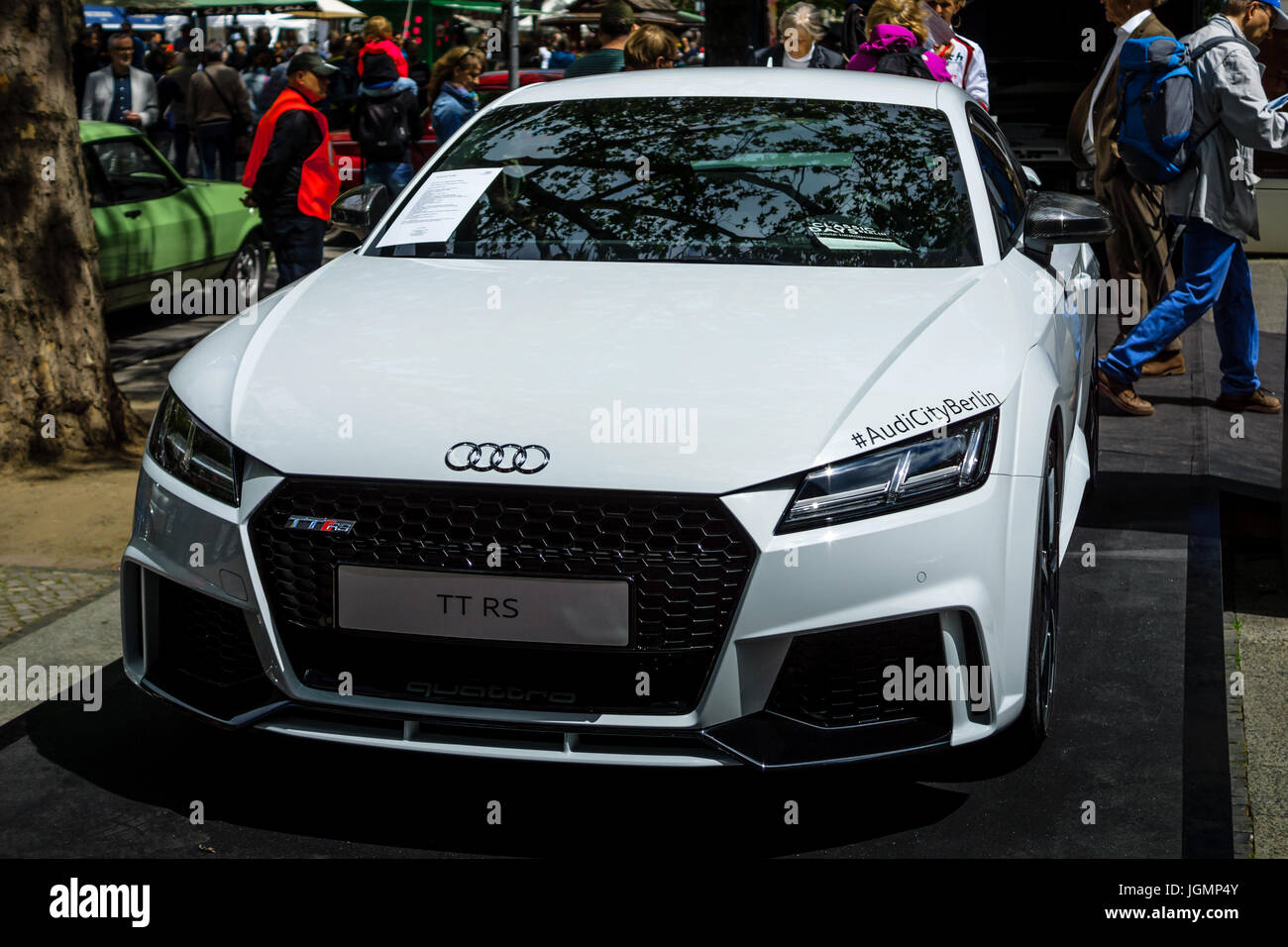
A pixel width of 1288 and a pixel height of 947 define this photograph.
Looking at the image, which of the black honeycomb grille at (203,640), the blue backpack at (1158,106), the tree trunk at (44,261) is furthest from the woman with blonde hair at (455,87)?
the black honeycomb grille at (203,640)

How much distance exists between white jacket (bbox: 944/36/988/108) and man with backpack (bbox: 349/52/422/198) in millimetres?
4329

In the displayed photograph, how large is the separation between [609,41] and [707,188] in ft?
19.1

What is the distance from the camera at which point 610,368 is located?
3527 mm

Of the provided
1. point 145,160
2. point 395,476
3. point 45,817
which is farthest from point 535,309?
point 145,160

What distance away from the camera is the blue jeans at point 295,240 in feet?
31.1

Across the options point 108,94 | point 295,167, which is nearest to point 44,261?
point 295,167

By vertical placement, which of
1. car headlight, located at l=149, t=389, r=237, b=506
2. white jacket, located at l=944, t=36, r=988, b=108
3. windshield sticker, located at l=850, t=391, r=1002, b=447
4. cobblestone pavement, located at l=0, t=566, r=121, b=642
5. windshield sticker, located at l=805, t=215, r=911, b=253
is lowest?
cobblestone pavement, located at l=0, t=566, r=121, b=642

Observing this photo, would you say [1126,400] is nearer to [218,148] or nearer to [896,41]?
[896,41]

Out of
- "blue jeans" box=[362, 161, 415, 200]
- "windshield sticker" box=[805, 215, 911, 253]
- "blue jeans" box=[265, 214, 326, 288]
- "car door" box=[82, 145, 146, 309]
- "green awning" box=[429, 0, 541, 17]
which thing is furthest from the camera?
"green awning" box=[429, 0, 541, 17]

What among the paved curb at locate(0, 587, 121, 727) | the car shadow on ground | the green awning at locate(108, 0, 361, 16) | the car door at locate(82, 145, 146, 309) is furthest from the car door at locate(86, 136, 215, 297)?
the green awning at locate(108, 0, 361, 16)

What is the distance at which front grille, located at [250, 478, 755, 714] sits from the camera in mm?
3207

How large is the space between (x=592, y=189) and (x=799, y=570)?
1881mm

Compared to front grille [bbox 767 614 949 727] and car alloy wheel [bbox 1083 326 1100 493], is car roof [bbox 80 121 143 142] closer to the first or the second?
car alloy wheel [bbox 1083 326 1100 493]

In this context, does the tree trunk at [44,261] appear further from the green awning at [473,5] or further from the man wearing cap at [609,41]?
the green awning at [473,5]
